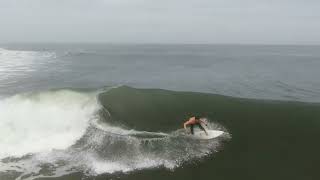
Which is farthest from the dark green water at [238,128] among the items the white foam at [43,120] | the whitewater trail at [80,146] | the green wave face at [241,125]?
the white foam at [43,120]

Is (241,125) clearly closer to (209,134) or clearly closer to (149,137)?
(209,134)

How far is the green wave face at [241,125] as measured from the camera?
15867 millimetres

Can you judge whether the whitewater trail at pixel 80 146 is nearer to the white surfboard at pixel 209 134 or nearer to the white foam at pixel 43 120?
the white foam at pixel 43 120

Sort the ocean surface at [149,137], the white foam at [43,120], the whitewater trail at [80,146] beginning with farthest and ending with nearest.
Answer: the white foam at [43,120] < the whitewater trail at [80,146] < the ocean surface at [149,137]

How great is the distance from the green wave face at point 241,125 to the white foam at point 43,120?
2.10 meters

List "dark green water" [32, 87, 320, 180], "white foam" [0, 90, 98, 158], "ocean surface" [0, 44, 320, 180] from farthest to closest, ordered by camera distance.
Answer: "white foam" [0, 90, 98, 158] < "ocean surface" [0, 44, 320, 180] < "dark green water" [32, 87, 320, 180]

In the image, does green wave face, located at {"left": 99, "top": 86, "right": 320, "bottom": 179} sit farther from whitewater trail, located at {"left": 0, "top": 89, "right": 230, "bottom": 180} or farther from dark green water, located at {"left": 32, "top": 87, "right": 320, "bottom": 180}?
whitewater trail, located at {"left": 0, "top": 89, "right": 230, "bottom": 180}

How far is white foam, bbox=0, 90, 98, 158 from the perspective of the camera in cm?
1858

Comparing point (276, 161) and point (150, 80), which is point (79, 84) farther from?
point (276, 161)

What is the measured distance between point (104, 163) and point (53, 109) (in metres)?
9.39

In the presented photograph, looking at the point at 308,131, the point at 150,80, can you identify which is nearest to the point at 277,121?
the point at 308,131

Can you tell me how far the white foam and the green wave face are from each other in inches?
82.7

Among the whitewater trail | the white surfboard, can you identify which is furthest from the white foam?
the white surfboard

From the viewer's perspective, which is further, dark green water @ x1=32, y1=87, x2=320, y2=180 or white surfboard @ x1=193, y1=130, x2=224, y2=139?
white surfboard @ x1=193, y1=130, x2=224, y2=139
